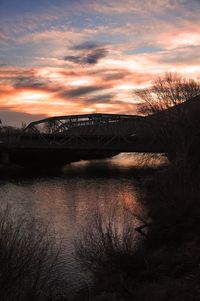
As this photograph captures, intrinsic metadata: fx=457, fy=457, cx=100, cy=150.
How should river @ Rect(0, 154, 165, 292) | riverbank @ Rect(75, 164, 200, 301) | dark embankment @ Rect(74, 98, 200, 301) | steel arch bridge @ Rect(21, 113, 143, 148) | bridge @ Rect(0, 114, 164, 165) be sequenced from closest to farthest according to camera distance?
riverbank @ Rect(75, 164, 200, 301) → dark embankment @ Rect(74, 98, 200, 301) → river @ Rect(0, 154, 165, 292) → bridge @ Rect(0, 114, 164, 165) → steel arch bridge @ Rect(21, 113, 143, 148)

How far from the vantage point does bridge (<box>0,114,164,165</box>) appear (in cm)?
8756

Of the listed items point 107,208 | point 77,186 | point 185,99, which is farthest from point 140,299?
point 185,99

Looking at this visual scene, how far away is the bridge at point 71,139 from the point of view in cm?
8756

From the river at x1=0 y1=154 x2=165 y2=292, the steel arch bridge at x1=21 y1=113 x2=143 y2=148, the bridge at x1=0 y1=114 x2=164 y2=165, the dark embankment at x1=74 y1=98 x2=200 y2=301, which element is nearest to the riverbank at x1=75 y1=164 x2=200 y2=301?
the dark embankment at x1=74 y1=98 x2=200 y2=301

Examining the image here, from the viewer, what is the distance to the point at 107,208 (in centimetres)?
3588

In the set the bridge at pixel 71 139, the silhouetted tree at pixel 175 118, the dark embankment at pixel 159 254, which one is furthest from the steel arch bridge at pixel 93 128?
the dark embankment at pixel 159 254

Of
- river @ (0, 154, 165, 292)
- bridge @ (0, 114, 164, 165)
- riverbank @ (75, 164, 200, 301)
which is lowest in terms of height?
river @ (0, 154, 165, 292)

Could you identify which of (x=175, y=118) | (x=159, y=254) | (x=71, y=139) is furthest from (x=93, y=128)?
(x=159, y=254)

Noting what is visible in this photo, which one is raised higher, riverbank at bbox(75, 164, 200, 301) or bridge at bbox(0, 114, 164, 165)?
bridge at bbox(0, 114, 164, 165)

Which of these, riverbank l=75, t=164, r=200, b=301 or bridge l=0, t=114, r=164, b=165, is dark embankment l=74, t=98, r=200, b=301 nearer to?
riverbank l=75, t=164, r=200, b=301

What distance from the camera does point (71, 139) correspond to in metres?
106

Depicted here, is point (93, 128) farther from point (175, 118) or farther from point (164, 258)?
point (164, 258)

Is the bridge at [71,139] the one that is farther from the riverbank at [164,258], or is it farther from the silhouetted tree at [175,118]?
the riverbank at [164,258]

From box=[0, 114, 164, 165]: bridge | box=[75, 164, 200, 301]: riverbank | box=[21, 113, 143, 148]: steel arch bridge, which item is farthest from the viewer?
box=[21, 113, 143, 148]: steel arch bridge
